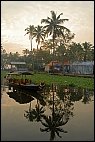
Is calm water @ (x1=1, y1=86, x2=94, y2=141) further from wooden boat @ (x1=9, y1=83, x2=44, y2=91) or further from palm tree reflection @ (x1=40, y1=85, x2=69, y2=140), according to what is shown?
wooden boat @ (x1=9, y1=83, x2=44, y2=91)

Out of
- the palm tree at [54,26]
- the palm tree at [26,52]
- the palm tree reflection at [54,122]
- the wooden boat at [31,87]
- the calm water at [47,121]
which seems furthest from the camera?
the palm tree at [26,52]

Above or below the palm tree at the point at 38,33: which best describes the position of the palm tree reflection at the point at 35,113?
below

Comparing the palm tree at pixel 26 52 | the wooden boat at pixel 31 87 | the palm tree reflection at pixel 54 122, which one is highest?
the palm tree at pixel 26 52

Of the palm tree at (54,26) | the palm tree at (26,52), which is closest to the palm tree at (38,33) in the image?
the palm tree at (54,26)

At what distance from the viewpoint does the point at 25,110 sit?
51.0ft

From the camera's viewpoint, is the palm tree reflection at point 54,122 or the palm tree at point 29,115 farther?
the palm tree at point 29,115

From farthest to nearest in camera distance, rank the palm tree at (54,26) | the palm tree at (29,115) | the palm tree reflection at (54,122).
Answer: the palm tree at (54,26) → the palm tree at (29,115) → the palm tree reflection at (54,122)

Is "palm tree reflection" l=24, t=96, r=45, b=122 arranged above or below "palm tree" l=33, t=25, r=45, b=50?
below

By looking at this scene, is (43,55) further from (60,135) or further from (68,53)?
(60,135)

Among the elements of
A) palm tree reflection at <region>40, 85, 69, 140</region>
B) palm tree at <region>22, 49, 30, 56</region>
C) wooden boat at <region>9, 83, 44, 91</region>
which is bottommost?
palm tree reflection at <region>40, 85, 69, 140</region>

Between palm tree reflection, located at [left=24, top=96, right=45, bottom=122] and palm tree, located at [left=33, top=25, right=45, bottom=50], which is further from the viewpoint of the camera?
palm tree, located at [left=33, top=25, right=45, bottom=50]

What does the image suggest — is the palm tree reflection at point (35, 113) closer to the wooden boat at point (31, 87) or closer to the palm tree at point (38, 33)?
the wooden boat at point (31, 87)

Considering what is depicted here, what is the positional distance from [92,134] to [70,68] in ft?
166

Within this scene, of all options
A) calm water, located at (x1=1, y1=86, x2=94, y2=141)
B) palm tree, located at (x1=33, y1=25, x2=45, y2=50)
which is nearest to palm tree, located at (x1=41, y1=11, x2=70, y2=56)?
palm tree, located at (x1=33, y1=25, x2=45, y2=50)
